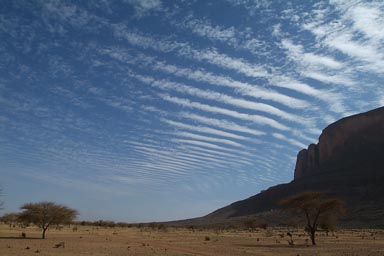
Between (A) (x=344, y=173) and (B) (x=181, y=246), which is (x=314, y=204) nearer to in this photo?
(B) (x=181, y=246)

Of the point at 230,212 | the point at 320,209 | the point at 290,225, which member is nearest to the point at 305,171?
the point at 230,212

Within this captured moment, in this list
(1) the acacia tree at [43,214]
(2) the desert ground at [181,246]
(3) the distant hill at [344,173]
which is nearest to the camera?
(2) the desert ground at [181,246]

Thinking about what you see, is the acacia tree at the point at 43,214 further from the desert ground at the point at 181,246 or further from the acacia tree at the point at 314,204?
the acacia tree at the point at 314,204

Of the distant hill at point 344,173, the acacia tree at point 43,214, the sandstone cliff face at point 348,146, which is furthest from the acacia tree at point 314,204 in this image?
the sandstone cliff face at point 348,146

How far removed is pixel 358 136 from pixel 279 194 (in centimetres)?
4087

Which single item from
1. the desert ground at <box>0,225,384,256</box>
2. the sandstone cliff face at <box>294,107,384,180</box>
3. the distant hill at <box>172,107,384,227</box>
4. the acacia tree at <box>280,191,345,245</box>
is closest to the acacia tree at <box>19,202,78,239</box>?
the desert ground at <box>0,225,384,256</box>

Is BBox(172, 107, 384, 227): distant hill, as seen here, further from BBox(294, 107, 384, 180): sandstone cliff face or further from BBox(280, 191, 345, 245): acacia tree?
BBox(280, 191, 345, 245): acacia tree

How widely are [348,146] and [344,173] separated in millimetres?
26492

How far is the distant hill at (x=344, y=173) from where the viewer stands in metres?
117

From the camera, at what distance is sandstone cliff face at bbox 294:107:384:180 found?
158m

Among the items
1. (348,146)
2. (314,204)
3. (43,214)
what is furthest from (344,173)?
(43,214)

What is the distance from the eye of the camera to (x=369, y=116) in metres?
177

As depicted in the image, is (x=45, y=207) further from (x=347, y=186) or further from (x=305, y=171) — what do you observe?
(x=305, y=171)

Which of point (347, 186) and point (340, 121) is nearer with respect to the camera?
point (347, 186)
